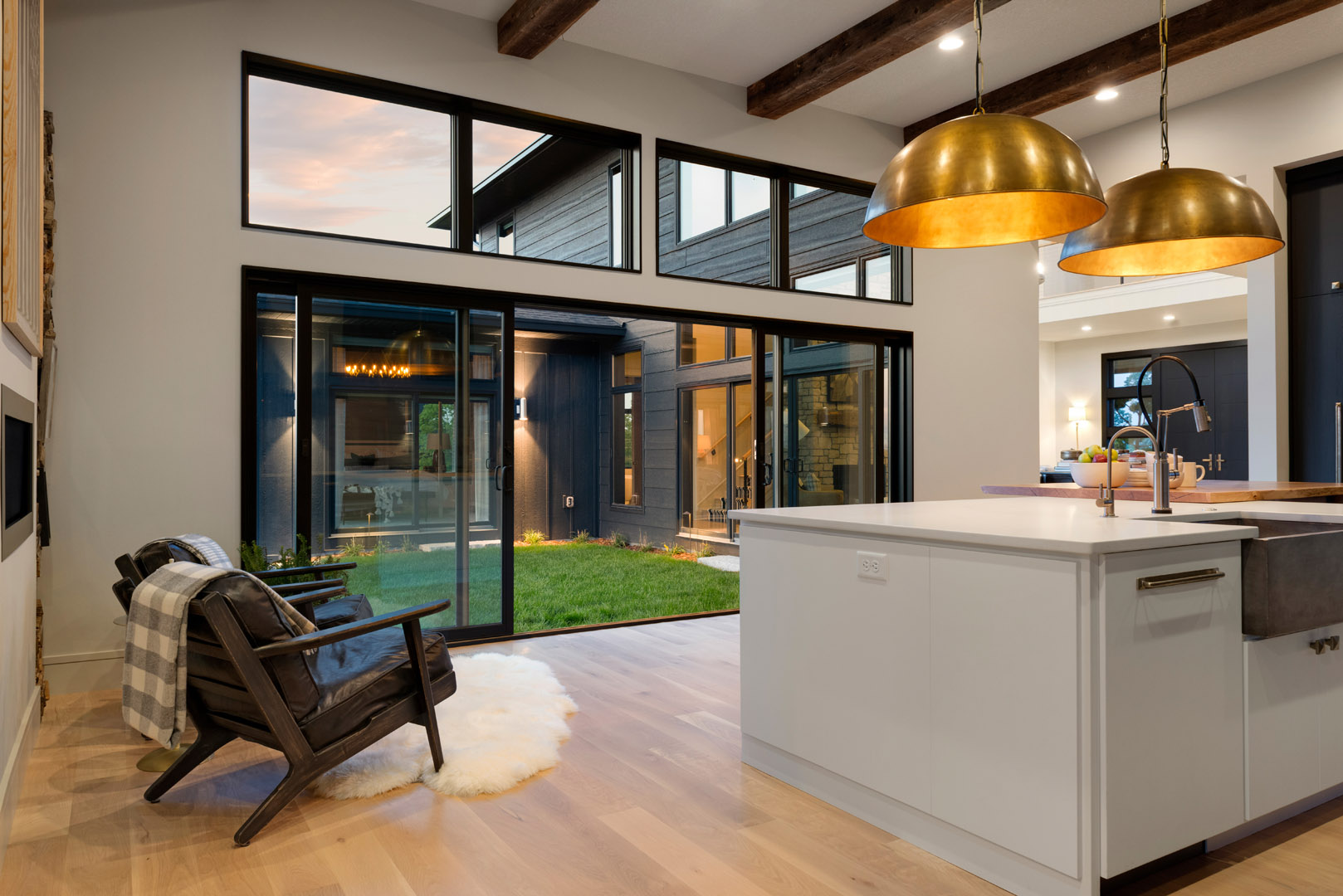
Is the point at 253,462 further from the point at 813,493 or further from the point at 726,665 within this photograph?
the point at 813,493

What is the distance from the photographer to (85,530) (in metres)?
3.69

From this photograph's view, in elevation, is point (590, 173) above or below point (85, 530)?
above

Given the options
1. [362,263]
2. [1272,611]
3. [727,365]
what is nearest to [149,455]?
[362,263]

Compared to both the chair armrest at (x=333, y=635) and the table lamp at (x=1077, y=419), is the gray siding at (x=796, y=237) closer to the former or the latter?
the chair armrest at (x=333, y=635)

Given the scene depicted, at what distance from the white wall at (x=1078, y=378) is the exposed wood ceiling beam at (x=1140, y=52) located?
752 cm

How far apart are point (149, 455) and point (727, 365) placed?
6205 millimetres

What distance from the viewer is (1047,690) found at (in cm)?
195

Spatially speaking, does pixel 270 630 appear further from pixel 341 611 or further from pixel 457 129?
pixel 457 129

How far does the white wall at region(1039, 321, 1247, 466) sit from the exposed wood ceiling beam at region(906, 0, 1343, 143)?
7.52 meters

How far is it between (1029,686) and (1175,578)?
1.42ft

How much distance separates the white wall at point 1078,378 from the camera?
40.9ft

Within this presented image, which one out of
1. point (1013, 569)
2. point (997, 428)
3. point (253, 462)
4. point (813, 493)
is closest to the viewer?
point (1013, 569)

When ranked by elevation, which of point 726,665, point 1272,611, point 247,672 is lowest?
point 726,665

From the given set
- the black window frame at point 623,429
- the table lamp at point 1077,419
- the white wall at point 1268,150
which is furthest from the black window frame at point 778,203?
the table lamp at point 1077,419
